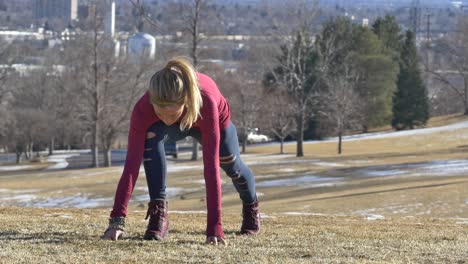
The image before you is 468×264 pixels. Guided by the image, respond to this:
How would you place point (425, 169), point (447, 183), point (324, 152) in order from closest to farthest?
point (447, 183) < point (425, 169) < point (324, 152)

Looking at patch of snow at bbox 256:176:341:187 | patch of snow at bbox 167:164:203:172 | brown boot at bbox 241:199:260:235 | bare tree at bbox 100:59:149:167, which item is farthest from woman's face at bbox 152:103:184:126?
bare tree at bbox 100:59:149:167

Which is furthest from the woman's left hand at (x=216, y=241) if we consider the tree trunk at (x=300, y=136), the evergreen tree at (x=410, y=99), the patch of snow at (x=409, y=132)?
the evergreen tree at (x=410, y=99)

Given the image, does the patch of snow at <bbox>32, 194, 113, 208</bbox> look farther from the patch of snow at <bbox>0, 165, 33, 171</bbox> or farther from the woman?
the patch of snow at <bbox>0, 165, 33, 171</bbox>

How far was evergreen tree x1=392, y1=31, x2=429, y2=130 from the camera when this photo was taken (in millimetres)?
61562

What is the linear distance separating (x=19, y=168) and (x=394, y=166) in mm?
24322

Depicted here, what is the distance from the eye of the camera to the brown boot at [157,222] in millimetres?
7020

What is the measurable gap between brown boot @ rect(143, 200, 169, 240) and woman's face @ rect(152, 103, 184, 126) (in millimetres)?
708

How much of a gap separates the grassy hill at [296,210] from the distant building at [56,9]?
15.8 metres

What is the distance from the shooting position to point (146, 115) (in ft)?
22.5

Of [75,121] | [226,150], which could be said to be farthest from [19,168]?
[226,150]

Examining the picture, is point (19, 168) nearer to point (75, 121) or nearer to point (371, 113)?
point (75, 121)

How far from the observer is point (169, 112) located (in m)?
6.58

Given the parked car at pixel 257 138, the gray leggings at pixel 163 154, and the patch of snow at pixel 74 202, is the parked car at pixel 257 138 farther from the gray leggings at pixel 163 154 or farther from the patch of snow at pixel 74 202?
the gray leggings at pixel 163 154

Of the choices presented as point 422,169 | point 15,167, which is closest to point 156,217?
point 422,169
